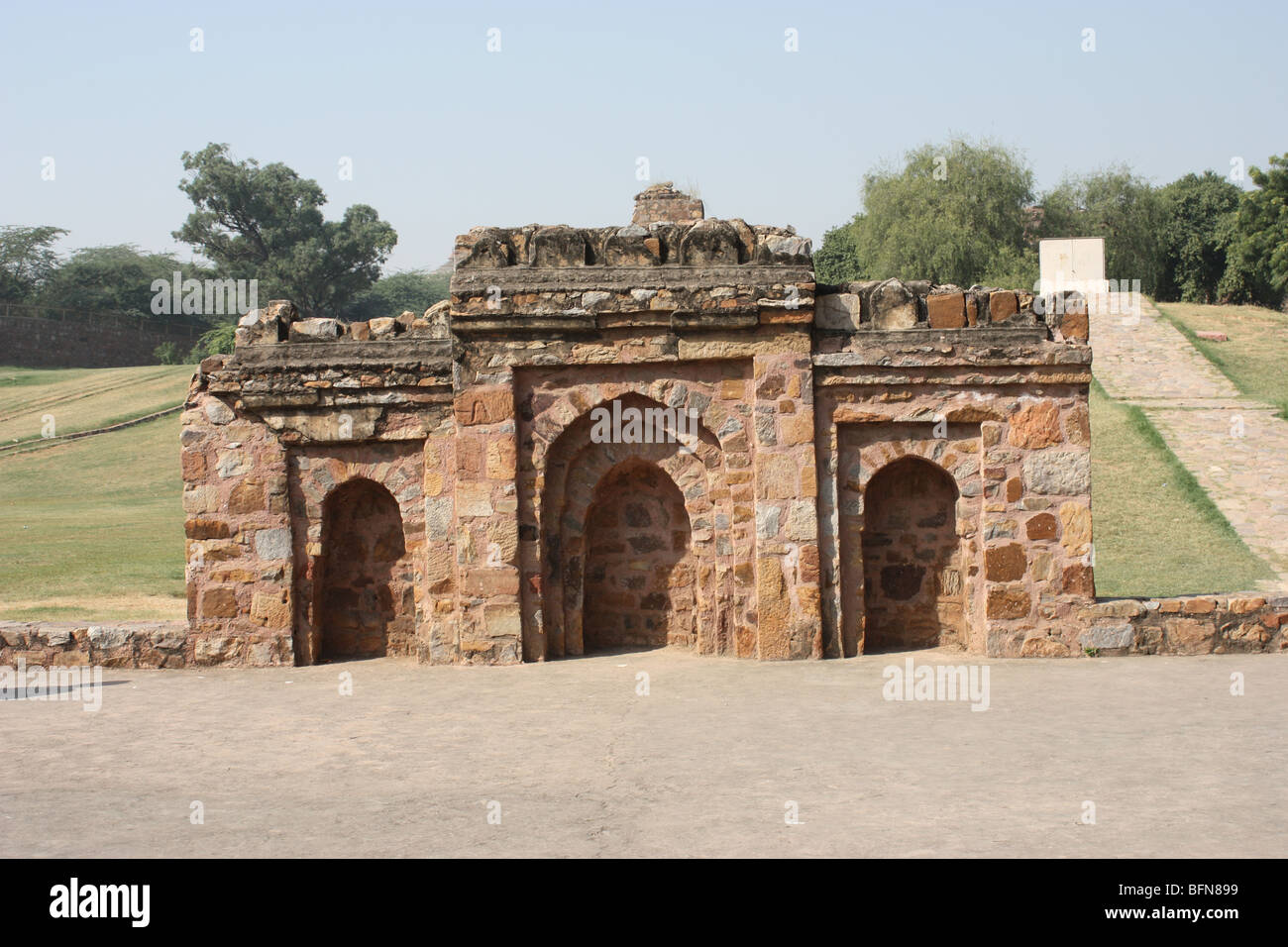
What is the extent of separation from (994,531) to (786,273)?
9.33 ft

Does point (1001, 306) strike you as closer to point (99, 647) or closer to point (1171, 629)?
point (1171, 629)

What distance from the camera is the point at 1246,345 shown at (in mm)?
33906

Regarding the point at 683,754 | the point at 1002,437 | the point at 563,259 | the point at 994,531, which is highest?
the point at 563,259

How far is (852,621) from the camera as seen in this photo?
11562mm

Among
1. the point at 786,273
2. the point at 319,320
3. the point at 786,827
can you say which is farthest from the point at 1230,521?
the point at 786,827

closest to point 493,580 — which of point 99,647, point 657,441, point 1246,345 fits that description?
point 657,441

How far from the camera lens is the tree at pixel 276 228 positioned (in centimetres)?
5822

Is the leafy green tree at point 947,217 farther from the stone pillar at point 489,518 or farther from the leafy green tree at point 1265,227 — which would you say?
the stone pillar at point 489,518

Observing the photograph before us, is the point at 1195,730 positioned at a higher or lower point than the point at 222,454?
lower

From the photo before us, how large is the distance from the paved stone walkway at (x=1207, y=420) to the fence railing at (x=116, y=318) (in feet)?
140

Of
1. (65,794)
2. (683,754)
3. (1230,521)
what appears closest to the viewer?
(65,794)

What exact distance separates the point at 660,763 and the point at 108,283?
6368 cm

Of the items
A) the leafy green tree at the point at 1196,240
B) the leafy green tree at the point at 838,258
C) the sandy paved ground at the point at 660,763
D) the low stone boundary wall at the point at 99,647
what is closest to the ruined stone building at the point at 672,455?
the low stone boundary wall at the point at 99,647

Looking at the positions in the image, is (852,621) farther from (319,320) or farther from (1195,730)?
(319,320)
